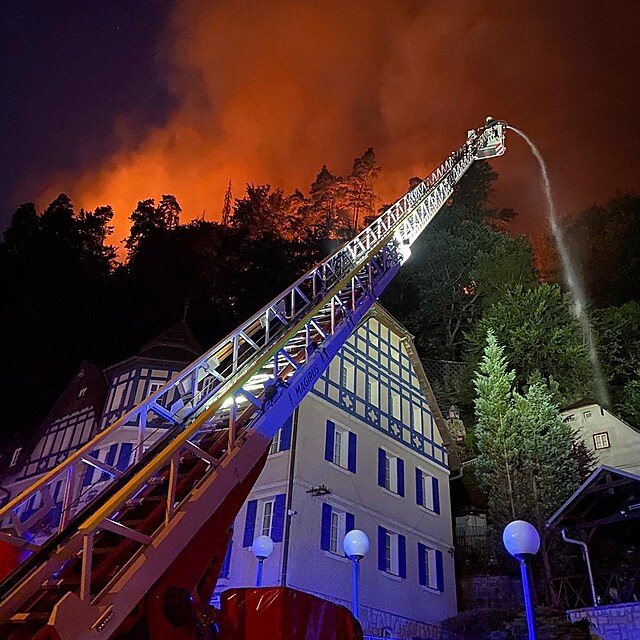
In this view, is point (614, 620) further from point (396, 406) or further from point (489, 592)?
point (396, 406)

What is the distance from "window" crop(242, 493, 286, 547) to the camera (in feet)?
52.6

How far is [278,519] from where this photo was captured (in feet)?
52.8

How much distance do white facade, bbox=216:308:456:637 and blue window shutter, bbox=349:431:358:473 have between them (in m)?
0.03

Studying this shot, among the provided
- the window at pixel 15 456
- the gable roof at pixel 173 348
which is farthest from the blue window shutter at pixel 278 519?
the window at pixel 15 456

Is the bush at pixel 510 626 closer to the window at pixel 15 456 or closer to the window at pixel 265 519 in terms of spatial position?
the window at pixel 265 519

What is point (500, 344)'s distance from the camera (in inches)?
1200

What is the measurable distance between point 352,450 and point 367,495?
1.47 metres

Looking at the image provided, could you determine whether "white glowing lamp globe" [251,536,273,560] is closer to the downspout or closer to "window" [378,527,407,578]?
the downspout

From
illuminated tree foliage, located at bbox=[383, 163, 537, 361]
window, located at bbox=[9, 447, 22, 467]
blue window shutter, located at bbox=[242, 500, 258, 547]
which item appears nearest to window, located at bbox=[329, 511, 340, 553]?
blue window shutter, located at bbox=[242, 500, 258, 547]

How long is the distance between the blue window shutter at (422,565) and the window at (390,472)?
1.94 m

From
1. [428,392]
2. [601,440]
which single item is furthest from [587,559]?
[601,440]

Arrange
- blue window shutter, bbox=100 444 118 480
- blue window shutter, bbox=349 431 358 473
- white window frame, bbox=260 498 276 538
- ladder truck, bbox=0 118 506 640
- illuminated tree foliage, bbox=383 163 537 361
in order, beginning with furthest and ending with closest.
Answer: illuminated tree foliage, bbox=383 163 537 361 → blue window shutter, bbox=100 444 118 480 → blue window shutter, bbox=349 431 358 473 → white window frame, bbox=260 498 276 538 → ladder truck, bbox=0 118 506 640

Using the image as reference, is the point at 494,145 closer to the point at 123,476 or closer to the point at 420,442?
the point at 420,442

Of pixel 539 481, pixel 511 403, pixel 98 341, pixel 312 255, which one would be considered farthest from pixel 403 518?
pixel 98 341
